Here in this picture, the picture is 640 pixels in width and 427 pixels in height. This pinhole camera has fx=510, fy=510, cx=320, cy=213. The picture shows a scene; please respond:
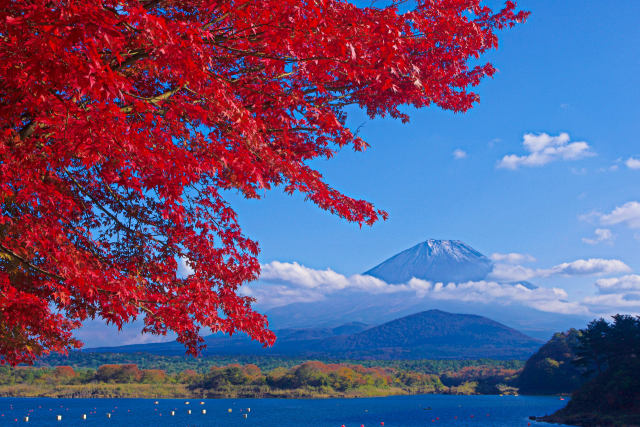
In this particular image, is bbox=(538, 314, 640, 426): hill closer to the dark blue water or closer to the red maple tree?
the dark blue water

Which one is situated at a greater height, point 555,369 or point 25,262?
point 25,262

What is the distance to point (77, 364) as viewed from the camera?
18050cm

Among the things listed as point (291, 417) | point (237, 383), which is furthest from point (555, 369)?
point (237, 383)

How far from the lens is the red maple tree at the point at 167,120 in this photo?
3979 millimetres

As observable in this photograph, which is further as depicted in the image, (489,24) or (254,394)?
(254,394)

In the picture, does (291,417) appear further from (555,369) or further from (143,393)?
(143,393)

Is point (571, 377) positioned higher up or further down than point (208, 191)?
further down

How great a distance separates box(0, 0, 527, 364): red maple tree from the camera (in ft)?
13.1

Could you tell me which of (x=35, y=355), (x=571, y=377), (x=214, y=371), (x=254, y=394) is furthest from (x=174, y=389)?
(x=35, y=355)

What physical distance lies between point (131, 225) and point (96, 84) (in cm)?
406

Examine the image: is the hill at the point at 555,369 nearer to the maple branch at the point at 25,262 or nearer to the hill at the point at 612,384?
the hill at the point at 612,384

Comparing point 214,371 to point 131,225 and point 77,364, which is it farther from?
point 131,225

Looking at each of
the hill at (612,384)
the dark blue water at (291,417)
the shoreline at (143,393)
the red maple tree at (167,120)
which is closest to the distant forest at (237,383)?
the shoreline at (143,393)

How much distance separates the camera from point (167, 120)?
6.09 meters
